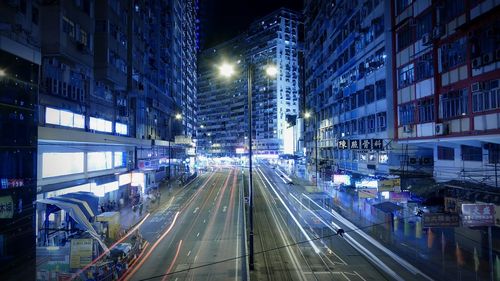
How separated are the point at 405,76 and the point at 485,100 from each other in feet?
36.0

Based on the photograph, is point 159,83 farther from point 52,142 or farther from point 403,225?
point 403,225

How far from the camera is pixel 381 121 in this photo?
38.5 metres

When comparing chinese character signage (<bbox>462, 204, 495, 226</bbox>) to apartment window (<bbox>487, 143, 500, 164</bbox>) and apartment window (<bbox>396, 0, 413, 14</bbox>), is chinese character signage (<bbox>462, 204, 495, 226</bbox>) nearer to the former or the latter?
apartment window (<bbox>487, 143, 500, 164</bbox>)

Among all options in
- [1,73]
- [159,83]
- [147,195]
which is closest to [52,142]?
[1,73]

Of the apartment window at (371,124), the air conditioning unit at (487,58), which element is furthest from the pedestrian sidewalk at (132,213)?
the air conditioning unit at (487,58)

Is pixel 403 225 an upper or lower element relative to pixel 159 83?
lower

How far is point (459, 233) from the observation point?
949 inches

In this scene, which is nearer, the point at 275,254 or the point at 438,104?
the point at 275,254

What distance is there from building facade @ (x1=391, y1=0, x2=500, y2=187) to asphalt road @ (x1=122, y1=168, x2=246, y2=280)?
16.2 meters

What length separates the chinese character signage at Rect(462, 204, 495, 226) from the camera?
16.6 metres

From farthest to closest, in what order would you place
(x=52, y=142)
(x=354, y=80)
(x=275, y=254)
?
1. (x=354, y=80)
2. (x=52, y=142)
3. (x=275, y=254)

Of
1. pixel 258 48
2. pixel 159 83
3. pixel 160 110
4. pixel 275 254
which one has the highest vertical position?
pixel 258 48

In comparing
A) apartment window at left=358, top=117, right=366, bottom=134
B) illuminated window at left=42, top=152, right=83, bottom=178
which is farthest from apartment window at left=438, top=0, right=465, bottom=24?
illuminated window at left=42, top=152, right=83, bottom=178

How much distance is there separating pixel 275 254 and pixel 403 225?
12.7m
